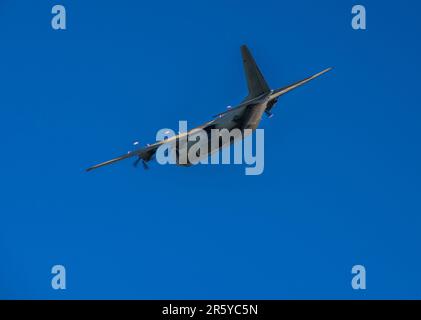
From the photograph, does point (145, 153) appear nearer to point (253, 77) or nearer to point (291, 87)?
point (253, 77)

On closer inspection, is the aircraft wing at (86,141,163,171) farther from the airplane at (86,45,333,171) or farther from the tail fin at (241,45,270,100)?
the tail fin at (241,45,270,100)

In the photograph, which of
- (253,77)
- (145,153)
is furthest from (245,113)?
(145,153)

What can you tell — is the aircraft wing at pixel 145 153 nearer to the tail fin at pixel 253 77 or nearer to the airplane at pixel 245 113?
the airplane at pixel 245 113

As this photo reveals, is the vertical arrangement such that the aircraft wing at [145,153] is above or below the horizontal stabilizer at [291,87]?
below

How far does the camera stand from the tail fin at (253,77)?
63.3 meters

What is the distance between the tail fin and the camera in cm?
6331

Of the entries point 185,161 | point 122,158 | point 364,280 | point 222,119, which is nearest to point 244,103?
point 222,119

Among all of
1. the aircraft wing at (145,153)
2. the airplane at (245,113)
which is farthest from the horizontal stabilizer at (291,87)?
the aircraft wing at (145,153)

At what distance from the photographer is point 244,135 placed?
2484 inches

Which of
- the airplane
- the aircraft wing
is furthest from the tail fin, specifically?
the aircraft wing

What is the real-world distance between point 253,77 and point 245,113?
350 cm

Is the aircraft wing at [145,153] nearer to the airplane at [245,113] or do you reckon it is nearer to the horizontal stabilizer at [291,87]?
the airplane at [245,113]

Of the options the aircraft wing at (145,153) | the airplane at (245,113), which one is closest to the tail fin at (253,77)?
the airplane at (245,113)

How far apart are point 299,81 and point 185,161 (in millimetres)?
11814
